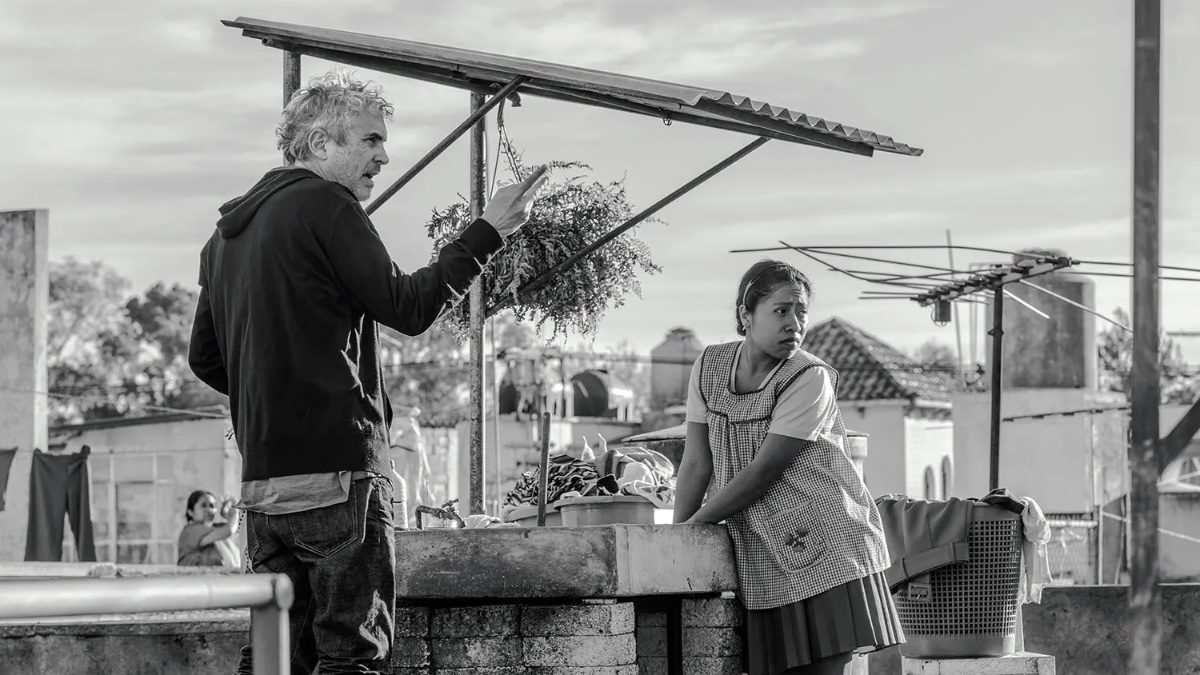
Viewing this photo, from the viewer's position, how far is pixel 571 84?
5.72 meters

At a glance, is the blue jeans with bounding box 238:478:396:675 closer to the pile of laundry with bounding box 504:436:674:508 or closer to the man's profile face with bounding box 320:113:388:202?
the man's profile face with bounding box 320:113:388:202

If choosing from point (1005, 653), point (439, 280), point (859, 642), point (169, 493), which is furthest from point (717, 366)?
point (169, 493)

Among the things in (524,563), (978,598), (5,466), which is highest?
(524,563)

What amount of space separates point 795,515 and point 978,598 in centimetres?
249

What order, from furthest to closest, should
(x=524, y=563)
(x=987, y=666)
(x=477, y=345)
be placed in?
1. (x=477, y=345)
2. (x=987, y=666)
3. (x=524, y=563)

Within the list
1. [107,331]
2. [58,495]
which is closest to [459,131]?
[58,495]

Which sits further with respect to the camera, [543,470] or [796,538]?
[543,470]

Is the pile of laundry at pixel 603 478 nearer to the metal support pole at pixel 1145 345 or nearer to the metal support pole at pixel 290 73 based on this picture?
the metal support pole at pixel 290 73

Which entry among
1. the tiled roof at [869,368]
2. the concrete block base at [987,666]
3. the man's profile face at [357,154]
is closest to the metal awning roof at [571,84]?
the man's profile face at [357,154]

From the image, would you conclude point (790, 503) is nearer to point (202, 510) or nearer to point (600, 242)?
point (600, 242)

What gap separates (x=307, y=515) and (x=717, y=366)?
1.75 m

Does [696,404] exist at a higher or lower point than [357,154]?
lower

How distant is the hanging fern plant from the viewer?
7168mm

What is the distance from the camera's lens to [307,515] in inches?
151
